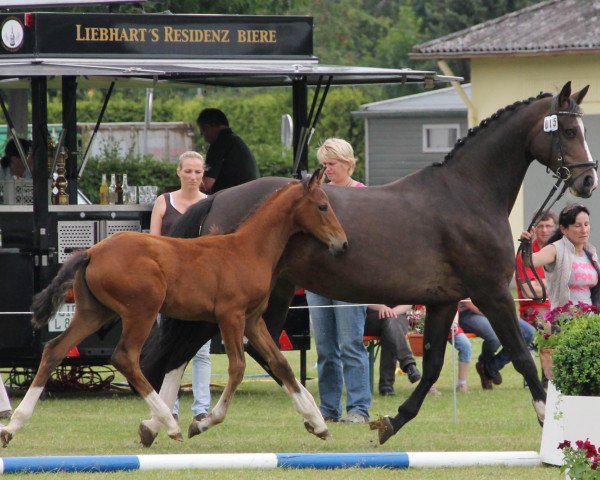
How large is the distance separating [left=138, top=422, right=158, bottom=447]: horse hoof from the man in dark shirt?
403 cm

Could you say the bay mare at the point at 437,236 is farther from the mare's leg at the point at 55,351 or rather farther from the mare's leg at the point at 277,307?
the mare's leg at the point at 55,351

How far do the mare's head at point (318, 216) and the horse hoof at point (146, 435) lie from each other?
1.58m

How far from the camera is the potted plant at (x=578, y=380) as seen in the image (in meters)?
7.46

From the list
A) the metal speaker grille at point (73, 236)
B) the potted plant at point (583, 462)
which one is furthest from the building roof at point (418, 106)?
the potted plant at point (583, 462)

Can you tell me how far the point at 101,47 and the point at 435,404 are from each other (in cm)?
405

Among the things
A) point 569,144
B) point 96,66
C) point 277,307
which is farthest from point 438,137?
point 569,144

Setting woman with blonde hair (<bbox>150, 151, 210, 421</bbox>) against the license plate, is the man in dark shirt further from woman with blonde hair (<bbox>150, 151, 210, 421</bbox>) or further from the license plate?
woman with blonde hair (<bbox>150, 151, 210, 421</bbox>)

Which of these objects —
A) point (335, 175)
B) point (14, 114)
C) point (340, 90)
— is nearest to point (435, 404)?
point (335, 175)

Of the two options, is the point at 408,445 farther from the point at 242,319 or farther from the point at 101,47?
the point at 101,47

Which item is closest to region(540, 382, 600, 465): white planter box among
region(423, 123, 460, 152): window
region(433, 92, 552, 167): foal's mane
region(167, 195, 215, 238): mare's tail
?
region(433, 92, 552, 167): foal's mane

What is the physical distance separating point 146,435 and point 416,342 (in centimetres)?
559

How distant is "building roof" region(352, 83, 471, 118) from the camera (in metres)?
32.4

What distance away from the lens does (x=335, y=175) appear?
10.1 metres

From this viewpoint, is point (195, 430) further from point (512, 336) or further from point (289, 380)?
point (512, 336)
